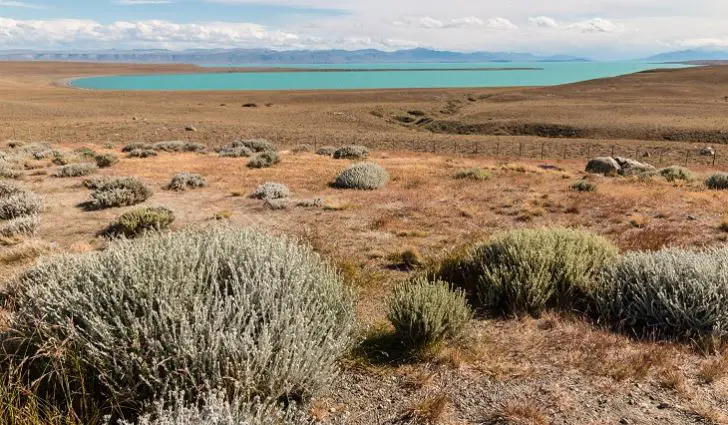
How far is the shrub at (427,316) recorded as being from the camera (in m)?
5.02

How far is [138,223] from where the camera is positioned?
34.2 ft

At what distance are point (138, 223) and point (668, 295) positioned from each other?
9.62 metres

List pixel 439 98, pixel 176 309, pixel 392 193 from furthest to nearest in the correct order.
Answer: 1. pixel 439 98
2. pixel 392 193
3. pixel 176 309

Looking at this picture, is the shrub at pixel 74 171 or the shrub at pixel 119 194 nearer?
the shrub at pixel 119 194

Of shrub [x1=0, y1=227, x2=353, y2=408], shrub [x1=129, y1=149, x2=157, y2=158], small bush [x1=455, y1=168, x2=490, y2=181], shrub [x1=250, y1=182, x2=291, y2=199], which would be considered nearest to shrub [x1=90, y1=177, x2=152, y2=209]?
shrub [x1=250, y1=182, x2=291, y2=199]

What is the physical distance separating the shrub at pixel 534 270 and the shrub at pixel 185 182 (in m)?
11.4

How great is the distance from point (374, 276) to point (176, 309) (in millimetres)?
4366

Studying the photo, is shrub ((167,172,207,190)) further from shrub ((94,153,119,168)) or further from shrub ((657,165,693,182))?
shrub ((657,165,693,182))

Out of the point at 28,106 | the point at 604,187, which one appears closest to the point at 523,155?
the point at 604,187

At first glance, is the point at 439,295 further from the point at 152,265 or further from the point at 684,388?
the point at 152,265

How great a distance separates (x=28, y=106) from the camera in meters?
72.6

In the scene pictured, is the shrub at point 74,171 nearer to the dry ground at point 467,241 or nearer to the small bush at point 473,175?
the dry ground at point 467,241

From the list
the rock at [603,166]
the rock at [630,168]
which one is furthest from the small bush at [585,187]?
the rock at [603,166]

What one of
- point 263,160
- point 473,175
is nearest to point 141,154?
point 263,160
